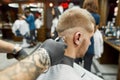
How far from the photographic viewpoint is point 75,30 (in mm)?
1162

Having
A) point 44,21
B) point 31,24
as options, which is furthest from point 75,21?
point 44,21

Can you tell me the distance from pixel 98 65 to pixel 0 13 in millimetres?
8229

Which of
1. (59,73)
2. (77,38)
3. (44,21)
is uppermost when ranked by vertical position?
(77,38)

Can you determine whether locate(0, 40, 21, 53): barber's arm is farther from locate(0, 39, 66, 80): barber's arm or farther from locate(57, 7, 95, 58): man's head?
locate(0, 39, 66, 80): barber's arm

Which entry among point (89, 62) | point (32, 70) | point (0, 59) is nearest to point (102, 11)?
point (0, 59)

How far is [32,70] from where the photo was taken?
33.0 inches

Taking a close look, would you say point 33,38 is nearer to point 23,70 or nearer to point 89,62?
point 89,62

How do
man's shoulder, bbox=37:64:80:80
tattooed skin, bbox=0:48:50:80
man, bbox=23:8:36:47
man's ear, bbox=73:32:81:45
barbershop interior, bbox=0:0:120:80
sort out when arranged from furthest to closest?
man, bbox=23:8:36:47
barbershop interior, bbox=0:0:120:80
man's ear, bbox=73:32:81:45
man's shoulder, bbox=37:64:80:80
tattooed skin, bbox=0:48:50:80

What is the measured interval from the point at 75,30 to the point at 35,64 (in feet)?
1.27

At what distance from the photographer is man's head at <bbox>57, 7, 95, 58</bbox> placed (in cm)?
114

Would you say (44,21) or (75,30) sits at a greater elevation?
(75,30)

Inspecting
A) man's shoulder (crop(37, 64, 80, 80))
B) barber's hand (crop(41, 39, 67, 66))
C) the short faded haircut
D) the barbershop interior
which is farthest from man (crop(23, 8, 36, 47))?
barber's hand (crop(41, 39, 67, 66))

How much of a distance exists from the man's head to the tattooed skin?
0.29 metres

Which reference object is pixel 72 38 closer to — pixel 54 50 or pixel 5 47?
pixel 54 50
